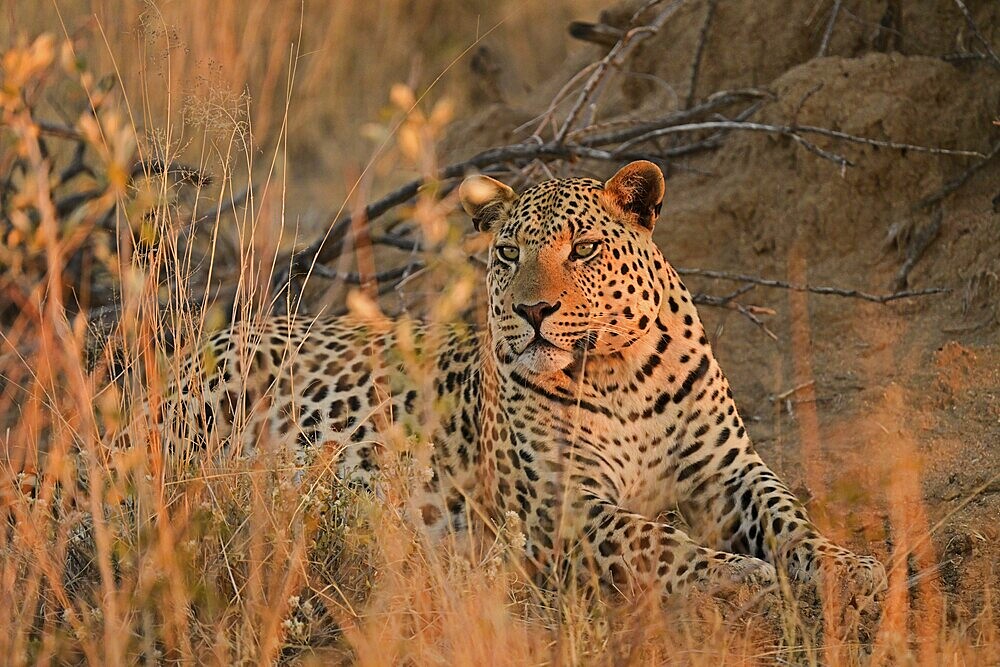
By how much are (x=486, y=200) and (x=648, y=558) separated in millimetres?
1811

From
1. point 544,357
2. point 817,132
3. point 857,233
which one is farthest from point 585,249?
point 857,233

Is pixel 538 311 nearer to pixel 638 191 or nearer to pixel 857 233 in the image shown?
pixel 638 191

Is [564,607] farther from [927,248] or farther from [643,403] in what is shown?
[927,248]

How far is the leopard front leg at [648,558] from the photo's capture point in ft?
15.5

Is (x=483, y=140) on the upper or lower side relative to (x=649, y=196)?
lower

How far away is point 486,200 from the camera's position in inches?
234

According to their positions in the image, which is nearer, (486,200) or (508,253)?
(508,253)

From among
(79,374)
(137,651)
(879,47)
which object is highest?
(879,47)

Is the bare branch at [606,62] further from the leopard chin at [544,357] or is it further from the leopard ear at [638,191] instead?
the leopard chin at [544,357]

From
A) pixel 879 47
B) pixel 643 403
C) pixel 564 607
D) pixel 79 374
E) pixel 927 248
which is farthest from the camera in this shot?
pixel 879 47

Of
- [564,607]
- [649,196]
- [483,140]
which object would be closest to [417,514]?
[564,607]

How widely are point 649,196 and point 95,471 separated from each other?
2.56 meters

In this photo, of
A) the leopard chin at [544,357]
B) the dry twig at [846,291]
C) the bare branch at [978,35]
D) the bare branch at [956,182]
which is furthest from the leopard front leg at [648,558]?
the bare branch at [978,35]

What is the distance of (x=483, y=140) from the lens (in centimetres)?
959
